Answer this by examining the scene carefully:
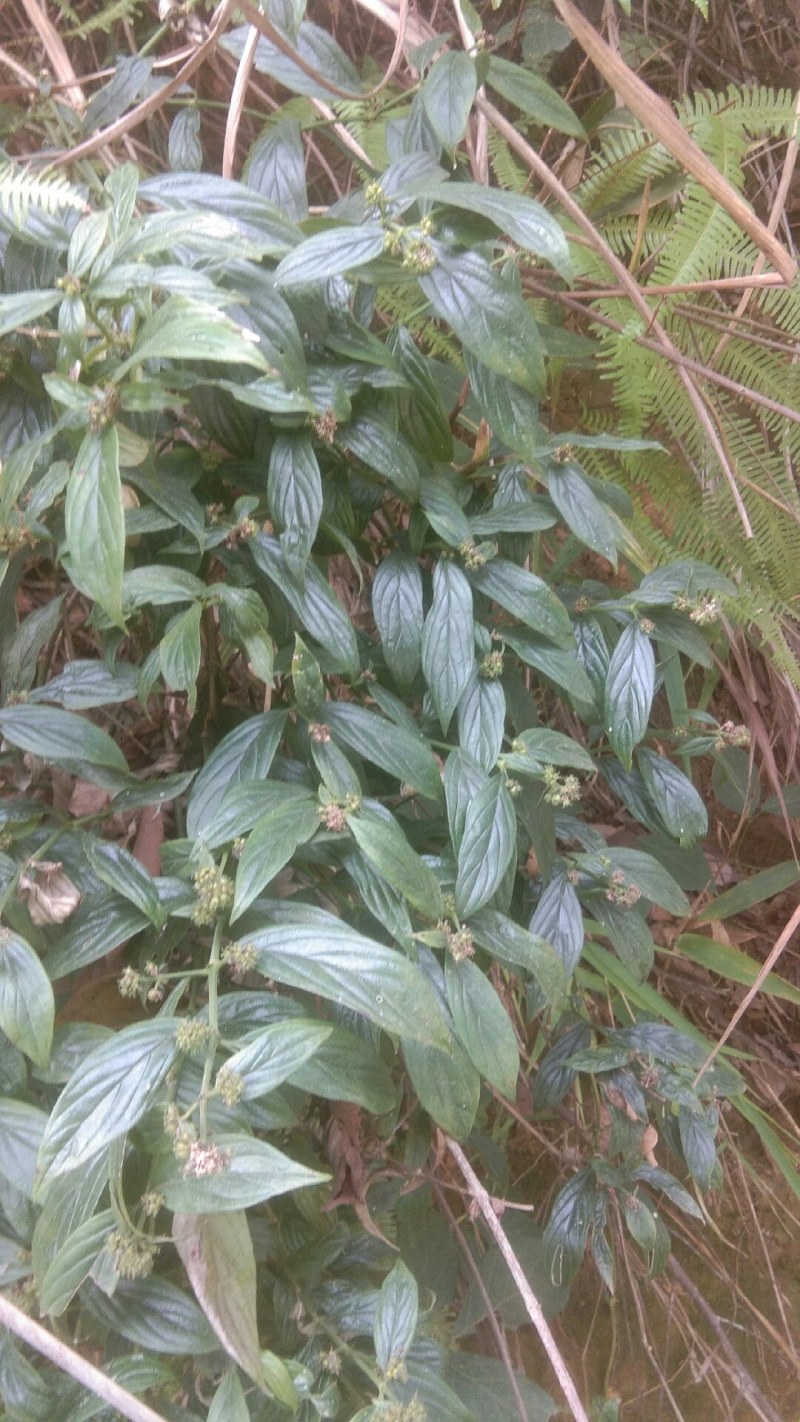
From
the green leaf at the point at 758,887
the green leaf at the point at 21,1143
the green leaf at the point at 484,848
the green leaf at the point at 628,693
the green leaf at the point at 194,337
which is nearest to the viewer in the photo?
the green leaf at the point at 194,337

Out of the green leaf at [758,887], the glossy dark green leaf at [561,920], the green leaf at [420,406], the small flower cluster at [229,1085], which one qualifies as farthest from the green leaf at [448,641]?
the green leaf at [758,887]

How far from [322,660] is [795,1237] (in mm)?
1521

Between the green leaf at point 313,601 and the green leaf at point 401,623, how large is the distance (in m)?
0.06

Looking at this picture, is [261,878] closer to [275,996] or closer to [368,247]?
[275,996]

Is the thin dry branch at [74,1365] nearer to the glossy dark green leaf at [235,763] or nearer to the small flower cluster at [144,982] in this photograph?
the small flower cluster at [144,982]

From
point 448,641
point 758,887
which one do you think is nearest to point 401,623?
point 448,641

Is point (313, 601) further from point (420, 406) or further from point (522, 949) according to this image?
point (522, 949)

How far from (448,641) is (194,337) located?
12.6 inches

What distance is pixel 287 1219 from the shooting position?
77 centimetres

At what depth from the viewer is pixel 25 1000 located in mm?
536

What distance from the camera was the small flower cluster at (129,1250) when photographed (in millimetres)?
501

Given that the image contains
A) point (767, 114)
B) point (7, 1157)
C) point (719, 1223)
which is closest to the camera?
point (7, 1157)

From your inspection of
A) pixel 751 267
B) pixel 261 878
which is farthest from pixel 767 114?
pixel 261 878

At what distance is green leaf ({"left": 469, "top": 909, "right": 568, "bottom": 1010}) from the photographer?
65 centimetres
